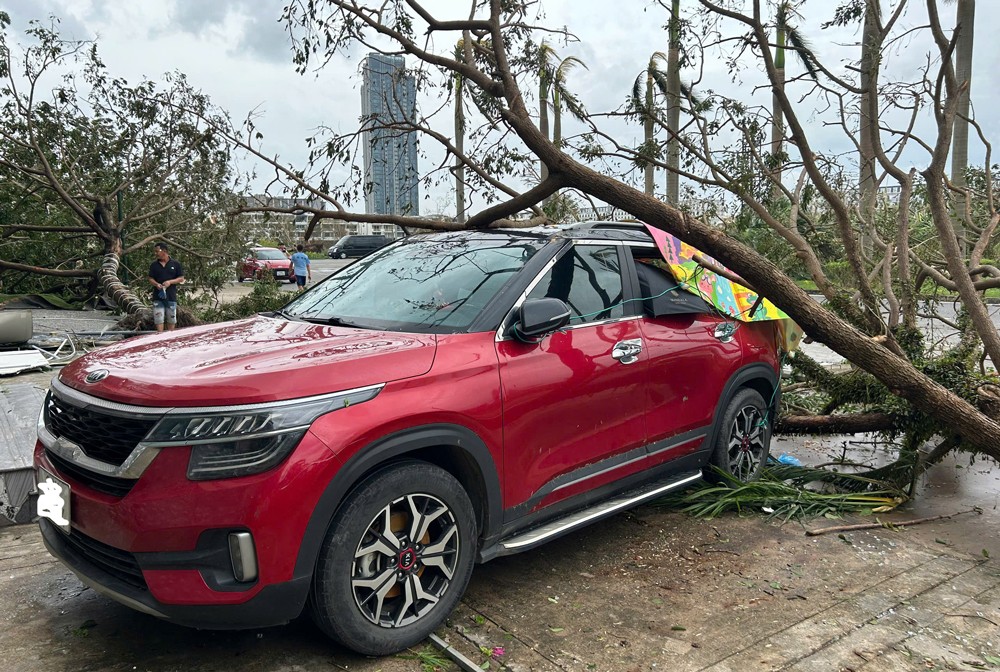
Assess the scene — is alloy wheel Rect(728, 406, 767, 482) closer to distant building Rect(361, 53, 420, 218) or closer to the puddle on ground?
the puddle on ground

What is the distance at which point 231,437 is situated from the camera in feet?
8.53

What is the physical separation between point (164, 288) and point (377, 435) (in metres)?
10.5

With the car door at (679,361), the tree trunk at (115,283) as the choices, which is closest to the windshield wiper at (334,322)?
the car door at (679,361)

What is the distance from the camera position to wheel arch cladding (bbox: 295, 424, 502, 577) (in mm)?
2705

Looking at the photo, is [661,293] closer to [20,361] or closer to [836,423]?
[836,423]

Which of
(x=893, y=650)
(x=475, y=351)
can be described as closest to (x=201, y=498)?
(x=475, y=351)

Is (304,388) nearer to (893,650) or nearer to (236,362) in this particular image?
(236,362)

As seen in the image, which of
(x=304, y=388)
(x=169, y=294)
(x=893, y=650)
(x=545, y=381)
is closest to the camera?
(x=304, y=388)

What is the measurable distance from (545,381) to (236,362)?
1.37 m

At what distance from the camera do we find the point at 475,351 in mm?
3309

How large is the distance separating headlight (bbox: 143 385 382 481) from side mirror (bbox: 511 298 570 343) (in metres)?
1.16

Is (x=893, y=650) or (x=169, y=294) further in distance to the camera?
(x=169, y=294)

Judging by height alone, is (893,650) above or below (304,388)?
below

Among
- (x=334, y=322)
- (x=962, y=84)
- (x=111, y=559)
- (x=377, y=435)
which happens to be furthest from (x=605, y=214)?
(x=111, y=559)
